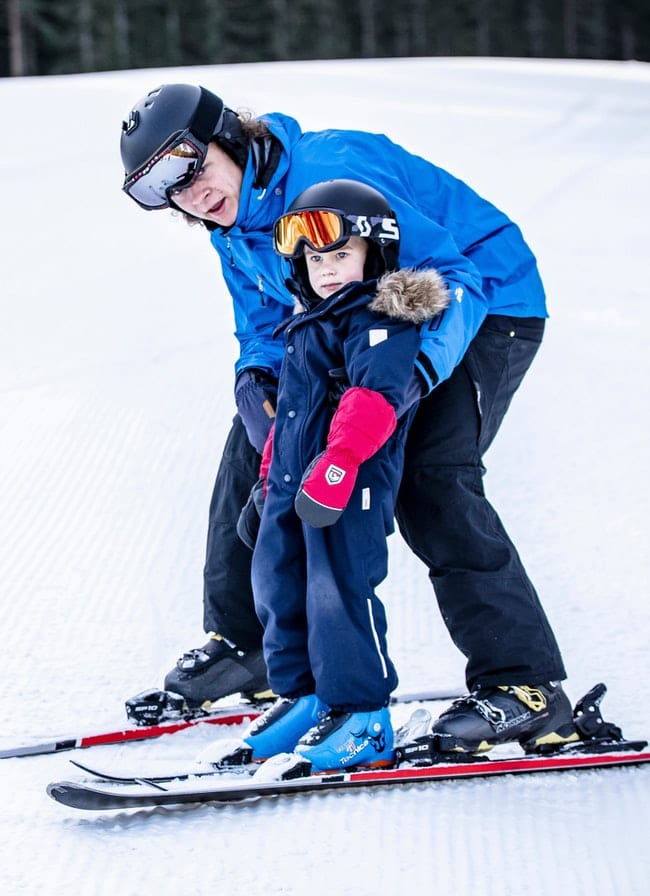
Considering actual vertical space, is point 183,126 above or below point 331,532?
above

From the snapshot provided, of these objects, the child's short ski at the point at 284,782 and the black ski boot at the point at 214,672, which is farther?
the black ski boot at the point at 214,672

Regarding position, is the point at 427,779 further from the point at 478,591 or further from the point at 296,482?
the point at 296,482

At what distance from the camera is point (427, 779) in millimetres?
2443

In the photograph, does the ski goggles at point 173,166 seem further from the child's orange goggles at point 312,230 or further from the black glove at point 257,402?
the black glove at point 257,402

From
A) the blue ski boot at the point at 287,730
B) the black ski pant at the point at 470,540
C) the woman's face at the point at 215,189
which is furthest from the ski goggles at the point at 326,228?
the blue ski boot at the point at 287,730

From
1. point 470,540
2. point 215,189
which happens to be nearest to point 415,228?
point 215,189

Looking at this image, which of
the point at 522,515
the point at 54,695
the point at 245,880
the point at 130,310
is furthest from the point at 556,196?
the point at 245,880

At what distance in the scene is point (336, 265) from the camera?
2.62 m

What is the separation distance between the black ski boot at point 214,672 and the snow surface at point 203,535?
163mm

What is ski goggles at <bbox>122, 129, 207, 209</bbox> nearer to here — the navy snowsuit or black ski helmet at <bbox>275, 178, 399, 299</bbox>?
black ski helmet at <bbox>275, 178, 399, 299</bbox>

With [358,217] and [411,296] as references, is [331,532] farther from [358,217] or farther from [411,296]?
[358,217]

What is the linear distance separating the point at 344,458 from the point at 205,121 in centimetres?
96

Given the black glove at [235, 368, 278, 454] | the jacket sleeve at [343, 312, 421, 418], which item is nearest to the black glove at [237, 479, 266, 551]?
the black glove at [235, 368, 278, 454]

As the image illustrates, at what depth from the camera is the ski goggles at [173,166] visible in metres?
2.73
